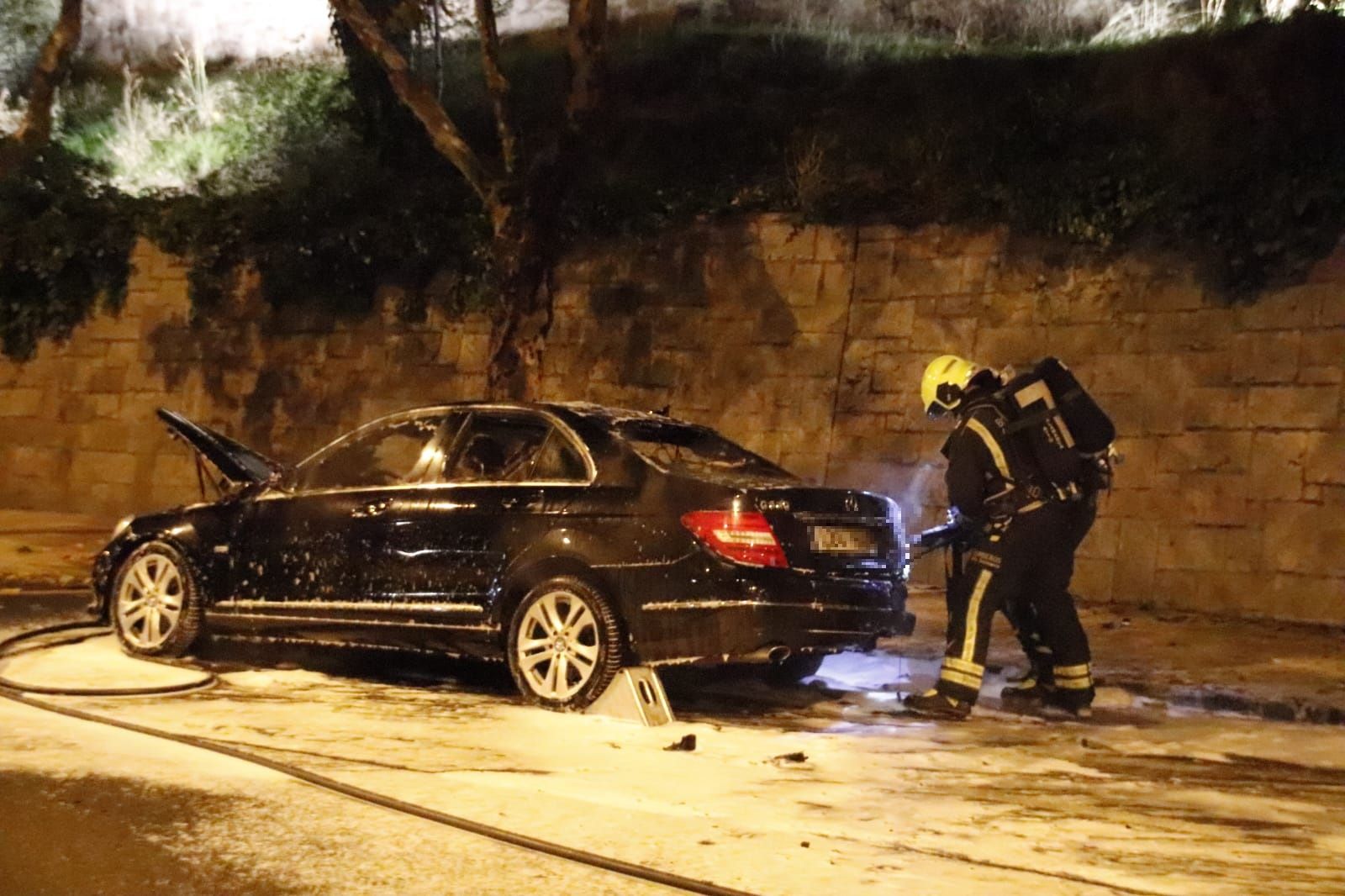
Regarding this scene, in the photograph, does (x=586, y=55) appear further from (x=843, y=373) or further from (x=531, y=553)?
(x=531, y=553)

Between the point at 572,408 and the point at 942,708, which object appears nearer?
the point at 942,708

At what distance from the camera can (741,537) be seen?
6.55 meters

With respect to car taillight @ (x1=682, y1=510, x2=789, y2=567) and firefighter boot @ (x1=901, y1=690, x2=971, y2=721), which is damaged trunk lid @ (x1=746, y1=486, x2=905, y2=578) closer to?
car taillight @ (x1=682, y1=510, x2=789, y2=567)

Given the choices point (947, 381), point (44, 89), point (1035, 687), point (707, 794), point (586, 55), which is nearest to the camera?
point (707, 794)

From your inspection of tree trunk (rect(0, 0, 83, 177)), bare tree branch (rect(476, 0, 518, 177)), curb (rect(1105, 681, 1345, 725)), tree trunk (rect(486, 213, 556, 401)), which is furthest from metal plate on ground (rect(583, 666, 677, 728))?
tree trunk (rect(0, 0, 83, 177))

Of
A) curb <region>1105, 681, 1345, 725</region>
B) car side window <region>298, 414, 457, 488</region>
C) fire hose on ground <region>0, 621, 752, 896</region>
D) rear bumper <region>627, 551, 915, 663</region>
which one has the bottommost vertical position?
fire hose on ground <region>0, 621, 752, 896</region>

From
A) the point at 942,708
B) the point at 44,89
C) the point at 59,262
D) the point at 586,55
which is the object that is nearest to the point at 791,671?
the point at 942,708

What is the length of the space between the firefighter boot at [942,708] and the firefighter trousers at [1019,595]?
30 millimetres

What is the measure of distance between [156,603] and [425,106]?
5025 millimetres

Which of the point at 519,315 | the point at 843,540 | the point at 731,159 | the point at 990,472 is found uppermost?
the point at 731,159

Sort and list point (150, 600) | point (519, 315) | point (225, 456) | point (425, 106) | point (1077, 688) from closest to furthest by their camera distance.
Result: point (1077, 688) < point (150, 600) < point (225, 456) < point (519, 315) < point (425, 106)

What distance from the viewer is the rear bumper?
6.50m

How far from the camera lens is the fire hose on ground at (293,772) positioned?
4.30 meters

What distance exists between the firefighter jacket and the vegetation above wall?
376 centimetres
